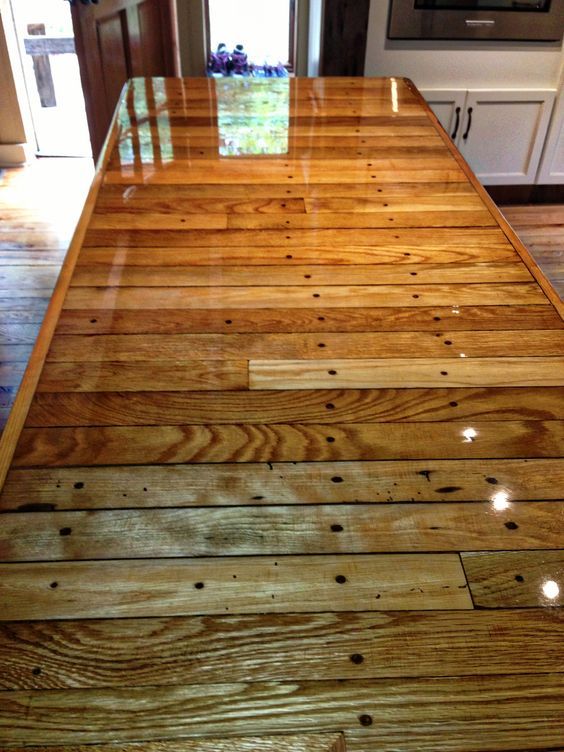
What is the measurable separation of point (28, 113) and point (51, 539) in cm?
407

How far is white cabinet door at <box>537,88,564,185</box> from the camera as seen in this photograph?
3.69m

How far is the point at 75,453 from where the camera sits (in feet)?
3.48

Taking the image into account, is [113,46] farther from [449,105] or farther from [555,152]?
[555,152]

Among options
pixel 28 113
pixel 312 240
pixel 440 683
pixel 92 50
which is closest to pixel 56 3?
pixel 28 113

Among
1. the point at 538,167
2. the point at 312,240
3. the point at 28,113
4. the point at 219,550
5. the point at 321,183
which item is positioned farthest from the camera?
the point at 28,113

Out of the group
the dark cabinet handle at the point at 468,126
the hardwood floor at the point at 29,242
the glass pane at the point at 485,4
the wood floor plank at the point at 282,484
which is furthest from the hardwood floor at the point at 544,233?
the hardwood floor at the point at 29,242

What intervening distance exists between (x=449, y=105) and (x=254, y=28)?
1.64 metres

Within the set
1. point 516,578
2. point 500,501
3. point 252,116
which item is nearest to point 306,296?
point 500,501

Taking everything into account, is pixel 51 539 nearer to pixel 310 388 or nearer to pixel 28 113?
pixel 310 388

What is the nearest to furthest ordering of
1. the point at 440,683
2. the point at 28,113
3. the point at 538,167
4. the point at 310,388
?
1. the point at 440,683
2. the point at 310,388
3. the point at 538,167
4. the point at 28,113

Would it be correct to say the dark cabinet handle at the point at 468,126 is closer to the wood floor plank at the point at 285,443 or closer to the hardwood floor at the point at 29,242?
the hardwood floor at the point at 29,242

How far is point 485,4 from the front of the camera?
331 cm

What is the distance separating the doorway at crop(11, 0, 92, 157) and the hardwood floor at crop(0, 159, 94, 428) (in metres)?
0.29

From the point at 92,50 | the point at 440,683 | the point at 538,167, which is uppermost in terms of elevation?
the point at 92,50
